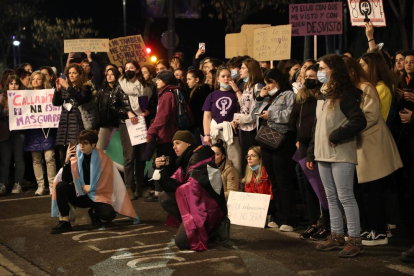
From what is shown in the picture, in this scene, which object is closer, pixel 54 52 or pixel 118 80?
pixel 118 80

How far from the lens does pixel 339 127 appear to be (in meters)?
7.42

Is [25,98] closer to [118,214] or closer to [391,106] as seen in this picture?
[118,214]

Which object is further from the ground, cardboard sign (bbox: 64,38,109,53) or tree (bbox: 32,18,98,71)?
tree (bbox: 32,18,98,71)

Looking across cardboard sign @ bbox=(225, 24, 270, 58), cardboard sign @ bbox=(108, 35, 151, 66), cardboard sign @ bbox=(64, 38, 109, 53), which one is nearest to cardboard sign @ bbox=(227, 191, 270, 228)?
cardboard sign @ bbox=(225, 24, 270, 58)

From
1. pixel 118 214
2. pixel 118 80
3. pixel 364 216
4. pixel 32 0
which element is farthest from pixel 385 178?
pixel 32 0

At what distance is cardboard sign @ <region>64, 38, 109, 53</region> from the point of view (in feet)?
50.2

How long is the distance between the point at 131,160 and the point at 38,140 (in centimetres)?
195

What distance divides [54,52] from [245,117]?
213 feet

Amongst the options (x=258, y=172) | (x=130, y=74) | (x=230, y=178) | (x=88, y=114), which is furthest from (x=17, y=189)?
(x=258, y=172)

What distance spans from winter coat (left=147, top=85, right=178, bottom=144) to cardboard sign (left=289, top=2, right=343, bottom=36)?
3253 millimetres

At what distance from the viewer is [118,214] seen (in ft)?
34.0

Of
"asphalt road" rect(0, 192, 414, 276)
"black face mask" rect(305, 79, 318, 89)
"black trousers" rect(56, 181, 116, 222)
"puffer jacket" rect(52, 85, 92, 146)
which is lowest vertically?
"asphalt road" rect(0, 192, 414, 276)

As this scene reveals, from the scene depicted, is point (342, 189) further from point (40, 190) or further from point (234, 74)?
point (40, 190)

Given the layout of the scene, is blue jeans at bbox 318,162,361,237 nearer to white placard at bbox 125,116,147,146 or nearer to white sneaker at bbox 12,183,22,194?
white placard at bbox 125,116,147,146
